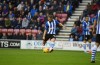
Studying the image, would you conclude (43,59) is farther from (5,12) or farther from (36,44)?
(5,12)

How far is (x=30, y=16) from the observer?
25844 millimetres

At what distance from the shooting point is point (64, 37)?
2462 cm

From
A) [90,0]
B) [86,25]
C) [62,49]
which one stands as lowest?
[62,49]

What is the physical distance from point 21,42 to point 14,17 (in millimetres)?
3453

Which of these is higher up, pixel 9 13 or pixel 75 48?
pixel 9 13

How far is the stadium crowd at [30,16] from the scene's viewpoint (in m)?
24.7

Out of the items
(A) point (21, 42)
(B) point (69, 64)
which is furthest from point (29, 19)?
(B) point (69, 64)

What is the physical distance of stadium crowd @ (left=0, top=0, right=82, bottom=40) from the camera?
24.7 meters

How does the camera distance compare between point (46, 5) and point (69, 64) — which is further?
point (46, 5)

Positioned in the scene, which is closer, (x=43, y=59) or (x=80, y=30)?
(x=43, y=59)

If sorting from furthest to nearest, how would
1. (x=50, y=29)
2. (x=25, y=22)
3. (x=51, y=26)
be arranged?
(x=25, y=22), (x=50, y=29), (x=51, y=26)

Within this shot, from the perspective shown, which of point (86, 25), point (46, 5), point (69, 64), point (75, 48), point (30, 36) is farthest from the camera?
point (46, 5)

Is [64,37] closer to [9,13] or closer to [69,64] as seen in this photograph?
[9,13]

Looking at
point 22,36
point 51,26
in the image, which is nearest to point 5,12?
point 22,36
